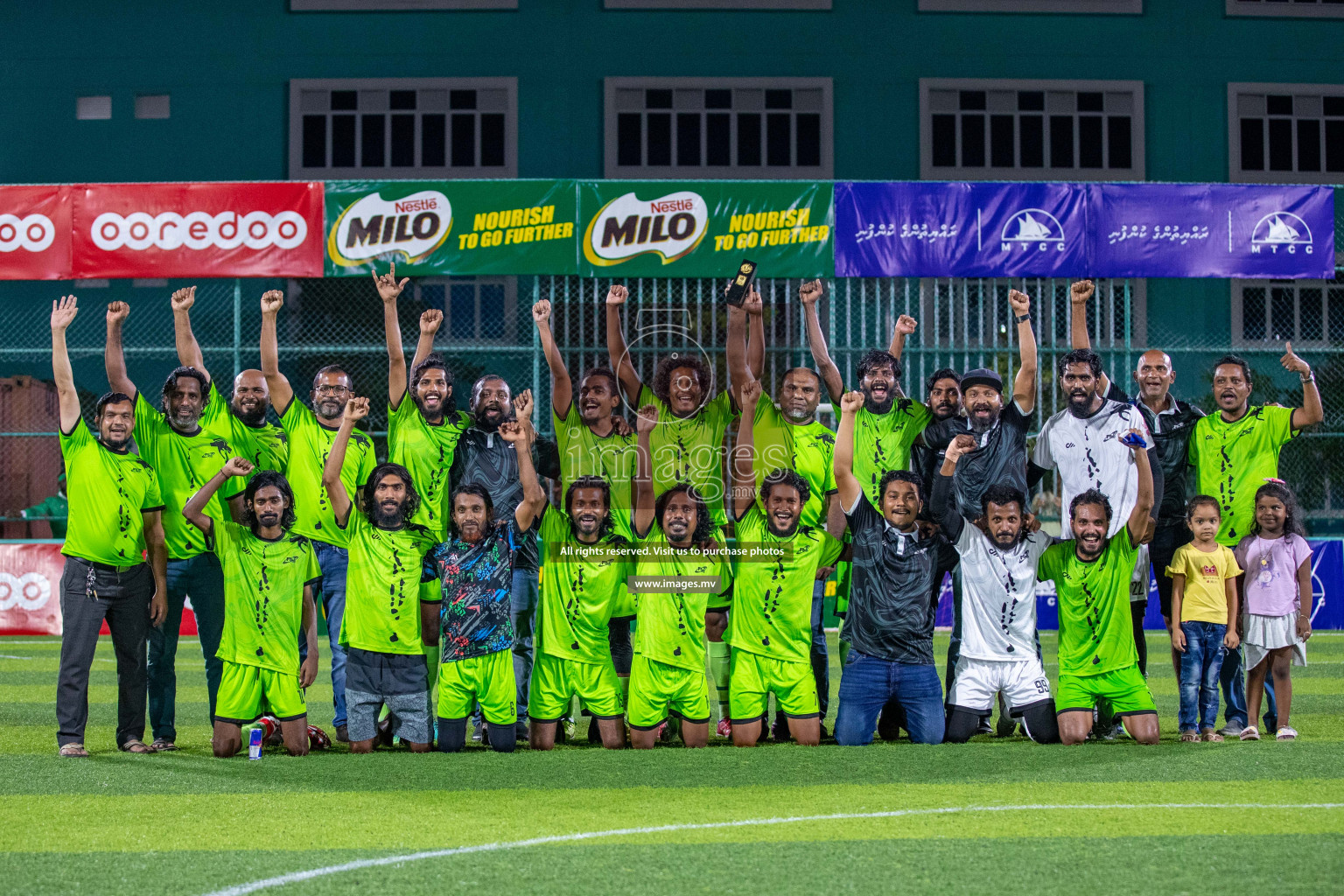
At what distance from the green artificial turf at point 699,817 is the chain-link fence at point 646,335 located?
676cm

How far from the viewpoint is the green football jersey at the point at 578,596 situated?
7.93 m

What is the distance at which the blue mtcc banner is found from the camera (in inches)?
582

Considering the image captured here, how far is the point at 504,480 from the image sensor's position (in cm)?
809

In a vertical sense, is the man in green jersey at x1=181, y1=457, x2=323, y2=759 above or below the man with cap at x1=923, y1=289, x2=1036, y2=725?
below

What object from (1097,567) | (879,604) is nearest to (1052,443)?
(1097,567)

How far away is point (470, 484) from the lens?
7.87 m

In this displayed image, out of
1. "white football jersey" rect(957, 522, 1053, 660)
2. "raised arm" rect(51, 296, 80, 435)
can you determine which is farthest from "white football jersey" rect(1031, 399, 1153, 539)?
"raised arm" rect(51, 296, 80, 435)

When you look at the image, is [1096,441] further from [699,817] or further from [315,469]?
[315,469]

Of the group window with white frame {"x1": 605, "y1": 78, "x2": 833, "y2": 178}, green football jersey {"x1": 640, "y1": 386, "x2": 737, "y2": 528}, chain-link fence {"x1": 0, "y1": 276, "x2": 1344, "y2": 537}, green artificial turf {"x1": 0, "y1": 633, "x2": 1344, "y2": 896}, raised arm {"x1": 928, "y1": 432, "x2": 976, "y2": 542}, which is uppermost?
window with white frame {"x1": 605, "y1": 78, "x2": 833, "y2": 178}

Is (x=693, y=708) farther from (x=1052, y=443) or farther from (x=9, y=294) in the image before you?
(x=9, y=294)

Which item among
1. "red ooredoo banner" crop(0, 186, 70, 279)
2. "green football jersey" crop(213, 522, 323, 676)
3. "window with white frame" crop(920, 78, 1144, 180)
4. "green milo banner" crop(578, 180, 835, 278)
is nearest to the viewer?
"green football jersey" crop(213, 522, 323, 676)

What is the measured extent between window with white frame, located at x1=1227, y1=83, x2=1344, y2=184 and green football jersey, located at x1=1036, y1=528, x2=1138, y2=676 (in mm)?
19379

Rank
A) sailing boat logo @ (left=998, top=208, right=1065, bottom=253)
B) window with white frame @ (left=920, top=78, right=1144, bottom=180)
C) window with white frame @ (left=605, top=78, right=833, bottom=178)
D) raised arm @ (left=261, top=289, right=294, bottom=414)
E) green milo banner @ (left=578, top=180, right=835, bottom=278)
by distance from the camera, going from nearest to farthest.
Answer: raised arm @ (left=261, top=289, right=294, bottom=414) → green milo banner @ (left=578, top=180, right=835, bottom=278) → sailing boat logo @ (left=998, top=208, right=1065, bottom=253) → window with white frame @ (left=605, top=78, right=833, bottom=178) → window with white frame @ (left=920, top=78, right=1144, bottom=180)

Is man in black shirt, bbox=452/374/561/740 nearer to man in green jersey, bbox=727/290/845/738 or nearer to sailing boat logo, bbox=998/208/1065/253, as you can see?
man in green jersey, bbox=727/290/845/738
